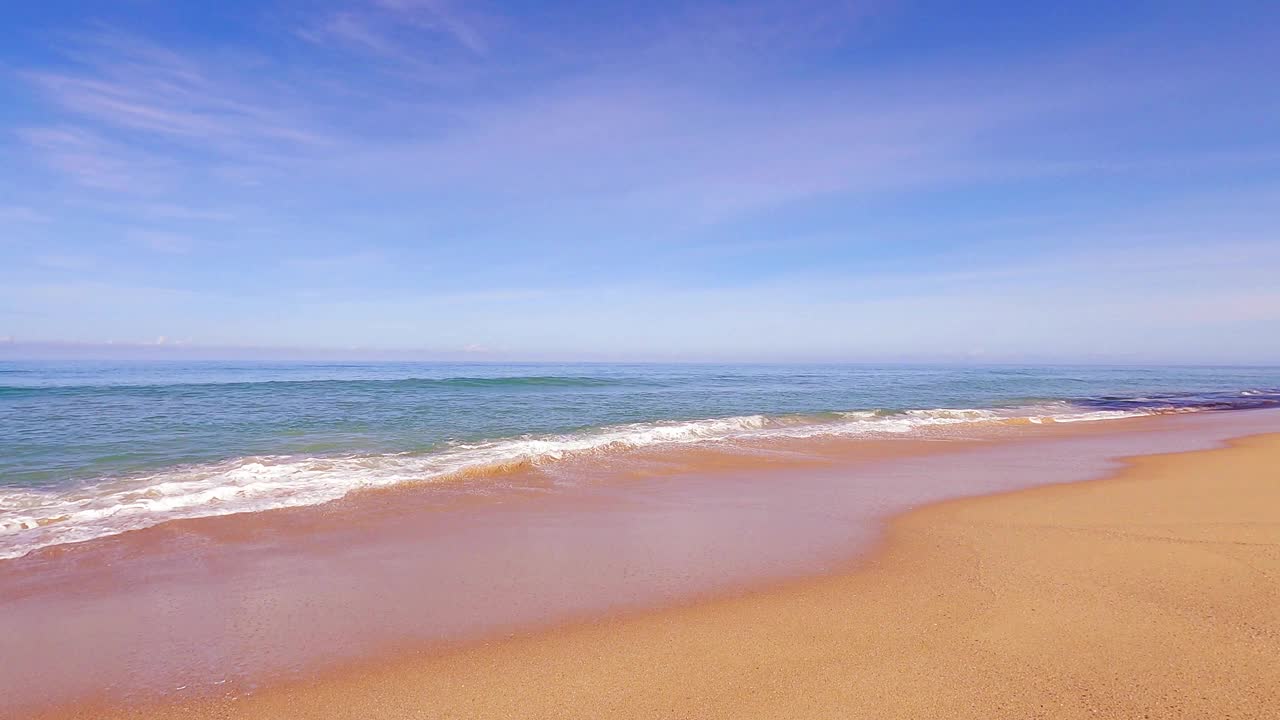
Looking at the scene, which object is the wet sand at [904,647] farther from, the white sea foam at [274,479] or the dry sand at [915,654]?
the white sea foam at [274,479]

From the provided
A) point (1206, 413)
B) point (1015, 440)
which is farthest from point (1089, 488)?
point (1206, 413)

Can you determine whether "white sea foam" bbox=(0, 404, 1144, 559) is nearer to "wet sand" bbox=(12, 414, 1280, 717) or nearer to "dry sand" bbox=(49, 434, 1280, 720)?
"wet sand" bbox=(12, 414, 1280, 717)

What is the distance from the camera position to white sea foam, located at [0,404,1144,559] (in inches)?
262

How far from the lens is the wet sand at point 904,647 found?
10.5 ft

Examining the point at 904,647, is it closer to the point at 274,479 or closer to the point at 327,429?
the point at 274,479

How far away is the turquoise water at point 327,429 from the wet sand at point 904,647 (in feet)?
11.8

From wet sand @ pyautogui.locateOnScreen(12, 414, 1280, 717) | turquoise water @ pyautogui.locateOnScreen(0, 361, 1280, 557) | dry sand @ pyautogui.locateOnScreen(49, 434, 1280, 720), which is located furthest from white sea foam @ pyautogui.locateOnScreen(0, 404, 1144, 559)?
dry sand @ pyautogui.locateOnScreen(49, 434, 1280, 720)

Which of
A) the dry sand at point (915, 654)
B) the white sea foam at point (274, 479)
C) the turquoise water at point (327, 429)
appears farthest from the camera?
the turquoise water at point (327, 429)

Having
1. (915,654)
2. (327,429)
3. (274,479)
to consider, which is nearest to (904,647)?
(915,654)

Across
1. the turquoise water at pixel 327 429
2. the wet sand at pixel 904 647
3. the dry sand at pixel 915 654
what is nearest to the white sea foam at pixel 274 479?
the turquoise water at pixel 327 429

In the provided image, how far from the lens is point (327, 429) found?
1442cm

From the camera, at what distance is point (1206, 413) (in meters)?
21.2

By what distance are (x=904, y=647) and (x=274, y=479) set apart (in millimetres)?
8798

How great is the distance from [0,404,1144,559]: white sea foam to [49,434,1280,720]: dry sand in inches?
184
